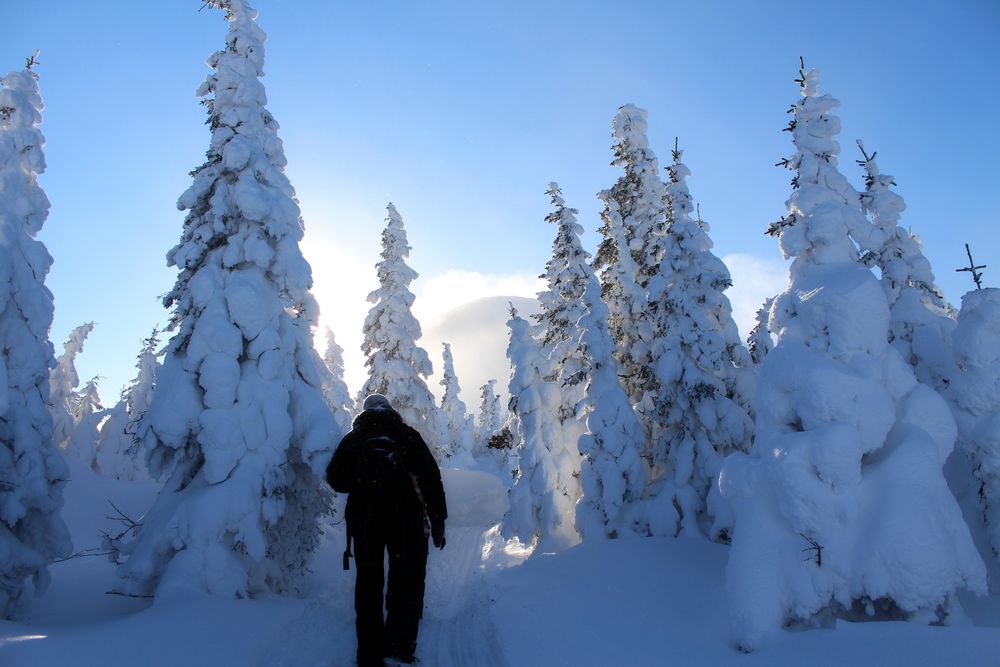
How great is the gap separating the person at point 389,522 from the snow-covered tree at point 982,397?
27.4ft

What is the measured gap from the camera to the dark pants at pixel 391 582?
598 cm

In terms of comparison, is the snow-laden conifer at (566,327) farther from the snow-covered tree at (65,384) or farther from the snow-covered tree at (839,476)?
the snow-covered tree at (65,384)

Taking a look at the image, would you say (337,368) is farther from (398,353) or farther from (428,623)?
(428,623)

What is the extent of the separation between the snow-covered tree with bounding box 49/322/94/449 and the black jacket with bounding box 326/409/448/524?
3023 centimetres

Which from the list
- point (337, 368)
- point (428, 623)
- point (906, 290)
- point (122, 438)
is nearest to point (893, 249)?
point (906, 290)

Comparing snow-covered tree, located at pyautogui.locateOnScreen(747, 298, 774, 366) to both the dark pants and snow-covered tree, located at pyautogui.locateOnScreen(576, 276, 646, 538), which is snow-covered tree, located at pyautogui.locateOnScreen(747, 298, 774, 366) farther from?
the dark pants

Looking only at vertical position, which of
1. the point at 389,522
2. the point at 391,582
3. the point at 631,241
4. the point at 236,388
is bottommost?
the point at 391,582

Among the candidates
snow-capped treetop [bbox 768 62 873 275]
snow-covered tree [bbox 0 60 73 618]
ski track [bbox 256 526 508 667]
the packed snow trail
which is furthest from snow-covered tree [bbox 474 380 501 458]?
snow-capped treetop [bbox 768 62 873 275]

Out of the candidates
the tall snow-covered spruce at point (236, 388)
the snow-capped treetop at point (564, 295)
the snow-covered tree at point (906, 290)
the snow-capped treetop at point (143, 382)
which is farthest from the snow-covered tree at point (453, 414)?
the snow-covered tree at point (906, 290)

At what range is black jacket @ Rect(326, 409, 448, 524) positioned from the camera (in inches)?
263

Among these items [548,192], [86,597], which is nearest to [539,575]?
[86,597]

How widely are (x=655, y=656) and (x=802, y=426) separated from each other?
355 cm

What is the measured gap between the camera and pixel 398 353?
24.8 m

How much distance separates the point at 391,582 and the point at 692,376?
10440 mm
